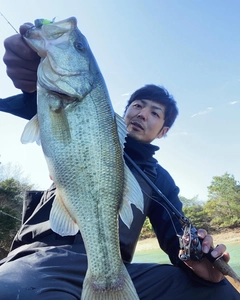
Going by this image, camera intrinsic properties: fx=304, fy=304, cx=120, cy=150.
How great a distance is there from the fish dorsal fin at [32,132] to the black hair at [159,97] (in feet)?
7.52

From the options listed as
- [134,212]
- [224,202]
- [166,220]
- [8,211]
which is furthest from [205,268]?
[224,202]

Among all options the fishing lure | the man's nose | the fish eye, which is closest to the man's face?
the man's nose

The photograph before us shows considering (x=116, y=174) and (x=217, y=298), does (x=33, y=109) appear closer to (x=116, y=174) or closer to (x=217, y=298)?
(x=116, y=174)

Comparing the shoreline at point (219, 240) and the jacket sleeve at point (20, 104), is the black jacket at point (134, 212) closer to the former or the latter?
the jacket sleeve at point (20, 104)

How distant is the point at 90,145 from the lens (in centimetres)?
177

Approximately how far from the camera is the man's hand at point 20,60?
2076 millimetres

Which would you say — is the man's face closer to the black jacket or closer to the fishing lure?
the black jacket

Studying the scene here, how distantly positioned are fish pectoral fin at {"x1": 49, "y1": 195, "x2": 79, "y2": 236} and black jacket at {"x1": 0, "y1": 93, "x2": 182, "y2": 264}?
67cm

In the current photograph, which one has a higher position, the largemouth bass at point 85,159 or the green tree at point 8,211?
the largemouth bass at point 85,159

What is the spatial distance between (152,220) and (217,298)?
97 cm

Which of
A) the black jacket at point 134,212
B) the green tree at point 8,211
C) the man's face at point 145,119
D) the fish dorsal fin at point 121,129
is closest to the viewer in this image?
the fish dorsal fin at point 121,129

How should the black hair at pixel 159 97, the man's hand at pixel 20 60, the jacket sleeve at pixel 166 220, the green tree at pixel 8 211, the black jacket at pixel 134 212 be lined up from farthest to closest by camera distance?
the green tree at pixel 8 211, the black hair at pixel 159 97, the jacket sleeve at pixel 166 220, the black jacket at pixel 134 212, the man's hand at pixel 20 60

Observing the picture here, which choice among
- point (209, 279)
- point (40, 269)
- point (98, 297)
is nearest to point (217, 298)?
point (209, 279)

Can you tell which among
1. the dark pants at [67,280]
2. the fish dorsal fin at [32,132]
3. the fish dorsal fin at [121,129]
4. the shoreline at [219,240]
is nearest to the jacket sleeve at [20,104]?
the fish dorsal fin at [32,132]
